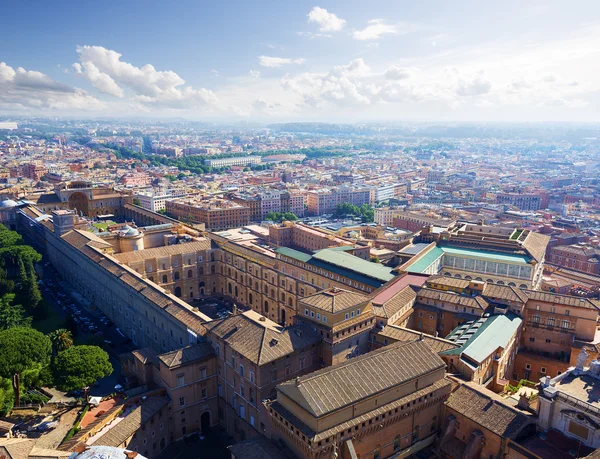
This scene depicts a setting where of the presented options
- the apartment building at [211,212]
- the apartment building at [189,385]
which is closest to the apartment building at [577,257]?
the apartment building at [211,212]

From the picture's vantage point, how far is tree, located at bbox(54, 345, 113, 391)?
57.2 meters

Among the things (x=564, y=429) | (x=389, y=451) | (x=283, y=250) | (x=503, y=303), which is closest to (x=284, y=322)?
(x=283, y=250)

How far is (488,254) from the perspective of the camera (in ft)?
312

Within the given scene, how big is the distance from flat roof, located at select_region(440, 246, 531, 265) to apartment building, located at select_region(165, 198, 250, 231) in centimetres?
9801

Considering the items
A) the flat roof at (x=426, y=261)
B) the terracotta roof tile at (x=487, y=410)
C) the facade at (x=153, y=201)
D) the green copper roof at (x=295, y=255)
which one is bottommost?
the facade at (x=153, y=201)

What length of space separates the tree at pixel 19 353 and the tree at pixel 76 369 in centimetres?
495

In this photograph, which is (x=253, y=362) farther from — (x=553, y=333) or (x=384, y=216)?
(x=384, y=216)

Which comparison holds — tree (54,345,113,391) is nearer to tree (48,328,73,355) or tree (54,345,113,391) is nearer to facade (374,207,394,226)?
tree (48,328,73,355)

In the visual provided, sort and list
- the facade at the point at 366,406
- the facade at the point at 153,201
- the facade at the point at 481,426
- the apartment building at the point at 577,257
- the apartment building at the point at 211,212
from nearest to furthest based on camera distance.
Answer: the facade at the point at 366,406 < the facade at the point at 481,426 < the apartment building at the point at 577,257 < the apartment building at the point at 211,212 < the facade at the point at 153,201

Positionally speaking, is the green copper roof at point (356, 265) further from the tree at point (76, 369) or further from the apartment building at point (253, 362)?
the tree at point (76, 369)

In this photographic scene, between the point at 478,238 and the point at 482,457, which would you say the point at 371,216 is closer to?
the point at 478,238

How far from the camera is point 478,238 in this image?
100188mm

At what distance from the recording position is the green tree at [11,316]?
261 feet

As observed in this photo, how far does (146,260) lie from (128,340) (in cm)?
1834
